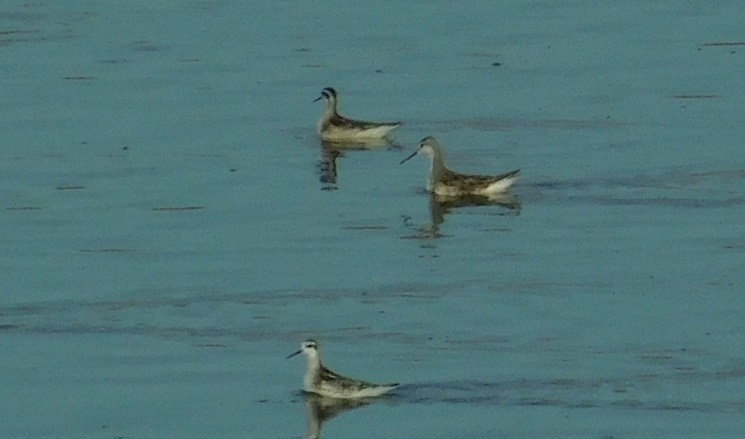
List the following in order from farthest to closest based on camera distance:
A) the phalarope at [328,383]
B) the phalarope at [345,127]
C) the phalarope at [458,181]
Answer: the phalarope at [345,127] → the phalarope at [458,181] → the phalarope at [328,383]

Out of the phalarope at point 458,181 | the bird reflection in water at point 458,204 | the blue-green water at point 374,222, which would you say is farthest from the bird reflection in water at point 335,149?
the bird reflection in water at point 458,204

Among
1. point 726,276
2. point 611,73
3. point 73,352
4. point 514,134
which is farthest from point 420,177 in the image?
point 73,352

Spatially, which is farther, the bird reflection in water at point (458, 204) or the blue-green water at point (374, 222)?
the bird reflection in water at point (458, 204)

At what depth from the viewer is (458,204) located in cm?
2389

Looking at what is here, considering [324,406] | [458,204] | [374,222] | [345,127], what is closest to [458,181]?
[458,204]

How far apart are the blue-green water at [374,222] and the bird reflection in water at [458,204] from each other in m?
0.08

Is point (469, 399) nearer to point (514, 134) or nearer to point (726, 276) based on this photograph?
point (726, 276)

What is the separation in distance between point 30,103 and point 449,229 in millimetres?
7533

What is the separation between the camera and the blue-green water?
16375 mm

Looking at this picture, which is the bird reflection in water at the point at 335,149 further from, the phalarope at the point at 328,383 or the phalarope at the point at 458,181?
the phalarope at the point at 328,383

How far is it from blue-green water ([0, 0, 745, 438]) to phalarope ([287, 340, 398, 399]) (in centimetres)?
17

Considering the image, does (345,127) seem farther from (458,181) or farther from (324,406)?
(324,406)

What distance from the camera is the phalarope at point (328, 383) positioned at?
16.3 meters

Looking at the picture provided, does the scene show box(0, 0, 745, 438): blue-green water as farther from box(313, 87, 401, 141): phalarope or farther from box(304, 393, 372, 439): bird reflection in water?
box(313, 87, 401, 141): phalarope
